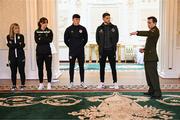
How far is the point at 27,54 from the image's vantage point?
7.83 m

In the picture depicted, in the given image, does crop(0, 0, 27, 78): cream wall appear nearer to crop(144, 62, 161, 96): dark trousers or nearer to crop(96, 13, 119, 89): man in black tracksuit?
crop(96, 13, 119, 89): man in black tracksuit

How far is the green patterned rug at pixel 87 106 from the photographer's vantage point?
4469 millimetres

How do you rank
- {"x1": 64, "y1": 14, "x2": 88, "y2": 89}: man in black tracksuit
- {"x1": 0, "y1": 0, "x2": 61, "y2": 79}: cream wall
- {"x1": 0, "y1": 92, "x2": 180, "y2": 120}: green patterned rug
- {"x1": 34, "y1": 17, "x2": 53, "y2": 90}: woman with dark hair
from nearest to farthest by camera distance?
{"x1": 0, "y1": 92, "x2": 180, "y2": 120}: green patterned rug < {"x1": 34, "y1": 17, "x2": 53, "y2": 90}: woman with dark hair < {"x1": 64, "y1": 14, "x2": 88, "y2": 89}: man in black tracksuit < {"x1": 0, "y1": 0, "x2": 61, "y2": 79}: cream wall

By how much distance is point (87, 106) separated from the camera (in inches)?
197

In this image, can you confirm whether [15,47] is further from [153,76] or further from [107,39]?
[153,76]

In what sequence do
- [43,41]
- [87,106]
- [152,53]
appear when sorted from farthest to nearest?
[43,41] < [152,53] < [87,106]

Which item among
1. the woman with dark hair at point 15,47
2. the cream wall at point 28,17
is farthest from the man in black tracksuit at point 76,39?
the cream wall at point 28,17

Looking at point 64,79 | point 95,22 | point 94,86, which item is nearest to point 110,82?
point 94,86

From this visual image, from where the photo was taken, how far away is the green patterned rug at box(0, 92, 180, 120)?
4.47m

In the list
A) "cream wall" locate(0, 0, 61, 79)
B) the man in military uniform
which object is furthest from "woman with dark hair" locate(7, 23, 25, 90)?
the man in military uniform

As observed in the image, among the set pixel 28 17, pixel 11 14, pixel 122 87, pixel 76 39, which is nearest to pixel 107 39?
pixel 76 39

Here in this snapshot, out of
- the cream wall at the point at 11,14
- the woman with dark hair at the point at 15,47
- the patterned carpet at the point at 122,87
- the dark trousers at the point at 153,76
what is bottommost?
the patterned carpet at the point at 122,87

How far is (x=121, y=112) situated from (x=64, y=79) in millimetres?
3476

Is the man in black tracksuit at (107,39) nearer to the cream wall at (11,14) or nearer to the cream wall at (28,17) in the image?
the cream wall at (28,17)
